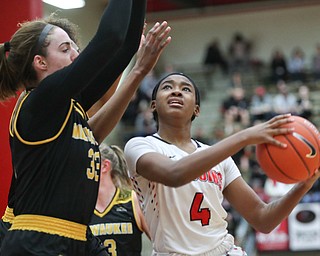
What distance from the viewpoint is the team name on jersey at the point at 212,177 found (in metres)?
4.54

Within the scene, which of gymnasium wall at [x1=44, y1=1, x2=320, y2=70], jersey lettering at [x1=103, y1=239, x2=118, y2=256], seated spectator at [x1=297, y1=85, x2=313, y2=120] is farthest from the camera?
gymnasium wall at [x1=44, y1=1, x2=320, y2=70]

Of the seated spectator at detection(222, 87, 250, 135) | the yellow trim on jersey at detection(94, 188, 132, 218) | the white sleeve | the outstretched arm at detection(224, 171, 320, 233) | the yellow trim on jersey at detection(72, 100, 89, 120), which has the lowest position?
the seated spectator at detection(222, 87, 250, 135)

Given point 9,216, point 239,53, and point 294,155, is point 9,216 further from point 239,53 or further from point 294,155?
point 239,53

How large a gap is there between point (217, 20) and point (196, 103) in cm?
1783

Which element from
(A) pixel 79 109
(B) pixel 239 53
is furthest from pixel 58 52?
(B) pixel 239 53

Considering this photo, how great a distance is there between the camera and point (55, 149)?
3.55 meters

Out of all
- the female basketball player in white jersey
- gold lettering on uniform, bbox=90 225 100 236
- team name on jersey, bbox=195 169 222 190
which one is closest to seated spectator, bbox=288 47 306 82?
gold lettering on uniform, bbox=90 225 100 236

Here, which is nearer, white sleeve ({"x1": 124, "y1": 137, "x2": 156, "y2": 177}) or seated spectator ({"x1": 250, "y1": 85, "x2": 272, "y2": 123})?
white sleeve ({"x1": 124, "y1": 137, "x2": 156, "y2": 177})

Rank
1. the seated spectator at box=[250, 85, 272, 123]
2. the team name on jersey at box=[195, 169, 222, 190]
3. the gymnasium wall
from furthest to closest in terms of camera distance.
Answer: the gymnasium wall → the seated spectator at box=[250, 85, 272, 123] → the team name on jersey at box=[195, 169, 222, 190]

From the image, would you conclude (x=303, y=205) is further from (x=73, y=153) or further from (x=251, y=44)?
(x=73, y=153)

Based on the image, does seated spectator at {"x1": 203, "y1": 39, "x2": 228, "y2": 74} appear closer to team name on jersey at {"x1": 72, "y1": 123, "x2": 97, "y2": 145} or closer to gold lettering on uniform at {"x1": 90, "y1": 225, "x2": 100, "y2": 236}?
gold lettering on uniform at {"x1": 90, "y1": 225, "x2": 100, "y2": 236}

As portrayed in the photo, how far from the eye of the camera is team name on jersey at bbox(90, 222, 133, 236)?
5.68 m

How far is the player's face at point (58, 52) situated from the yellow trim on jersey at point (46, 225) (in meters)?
0.76

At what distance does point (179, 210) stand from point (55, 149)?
45.3 inches
